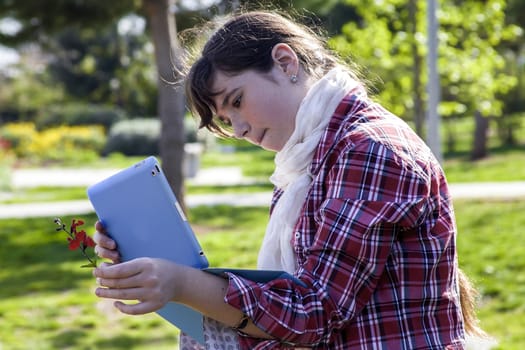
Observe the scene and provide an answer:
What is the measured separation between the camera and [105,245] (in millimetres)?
1420

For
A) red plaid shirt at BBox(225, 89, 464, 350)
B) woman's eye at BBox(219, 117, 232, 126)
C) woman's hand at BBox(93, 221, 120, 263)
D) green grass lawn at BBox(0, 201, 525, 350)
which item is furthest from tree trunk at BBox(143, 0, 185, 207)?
red plaid shirt at BBox(225, 89, 464, 350)

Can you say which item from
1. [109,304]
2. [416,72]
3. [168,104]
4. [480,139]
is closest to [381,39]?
[416,72]

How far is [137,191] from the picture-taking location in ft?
4.55

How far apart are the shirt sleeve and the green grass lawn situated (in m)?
2.32

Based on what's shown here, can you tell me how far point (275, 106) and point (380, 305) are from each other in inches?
16.4

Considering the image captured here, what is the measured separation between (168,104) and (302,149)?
6.79m

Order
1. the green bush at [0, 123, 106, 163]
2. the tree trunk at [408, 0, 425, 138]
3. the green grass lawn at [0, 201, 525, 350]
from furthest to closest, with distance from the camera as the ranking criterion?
the green bush at [0, 123, 106, 163]
the tree trunk at [408, 0, 425, 138]
the green grass lawn at [0, 201, 525, 350]

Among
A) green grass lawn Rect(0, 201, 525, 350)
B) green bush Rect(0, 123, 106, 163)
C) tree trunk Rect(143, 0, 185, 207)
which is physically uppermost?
tree trunk Rect(143, 0, 185, 207)

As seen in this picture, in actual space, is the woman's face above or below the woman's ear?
below

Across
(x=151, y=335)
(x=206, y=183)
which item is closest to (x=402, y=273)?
(x=151, y=335)

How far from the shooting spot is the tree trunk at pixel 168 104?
7980 mm

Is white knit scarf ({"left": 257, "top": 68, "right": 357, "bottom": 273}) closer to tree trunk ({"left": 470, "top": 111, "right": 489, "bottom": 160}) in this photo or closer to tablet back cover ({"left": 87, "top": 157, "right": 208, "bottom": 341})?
tablet back cover ({"left": 87, "top": 157, "right": 208, "bottom": 341})

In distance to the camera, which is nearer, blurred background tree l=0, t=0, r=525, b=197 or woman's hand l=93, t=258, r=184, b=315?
woman's hand l=93, t=258, r=184, b=315

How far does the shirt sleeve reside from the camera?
4.13 feet
